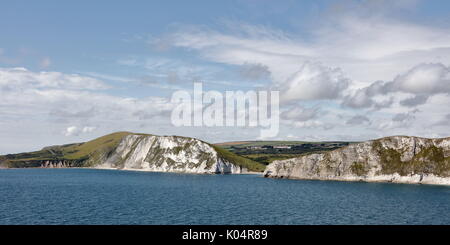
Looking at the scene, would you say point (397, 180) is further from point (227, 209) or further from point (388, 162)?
point (227, 209)

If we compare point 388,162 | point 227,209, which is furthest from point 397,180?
point 227,209

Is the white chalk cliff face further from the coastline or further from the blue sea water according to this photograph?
the blue sea water

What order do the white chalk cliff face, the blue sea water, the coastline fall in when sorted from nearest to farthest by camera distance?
the blue sea water
the coastline
the white chalk cliff face

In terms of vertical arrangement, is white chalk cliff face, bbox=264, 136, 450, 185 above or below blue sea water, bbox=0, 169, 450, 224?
above

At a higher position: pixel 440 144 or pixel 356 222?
pixel 440 144

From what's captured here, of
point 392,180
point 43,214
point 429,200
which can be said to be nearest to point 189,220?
point 43,214

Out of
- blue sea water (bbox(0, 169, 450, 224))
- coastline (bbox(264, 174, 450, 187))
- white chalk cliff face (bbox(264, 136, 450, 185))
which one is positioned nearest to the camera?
blue sea water (bbox(0, 169, 450, 224))

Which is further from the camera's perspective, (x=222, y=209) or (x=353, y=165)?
(x=353, y=165)

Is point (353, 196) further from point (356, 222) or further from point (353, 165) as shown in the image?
point (353, 165)

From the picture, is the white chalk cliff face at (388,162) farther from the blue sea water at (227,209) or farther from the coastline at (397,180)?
the blue sea water at (227,209)

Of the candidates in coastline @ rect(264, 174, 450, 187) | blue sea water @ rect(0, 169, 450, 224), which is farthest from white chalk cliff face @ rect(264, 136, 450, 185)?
blue sea water @ rect(0, 169, 450, 224)
